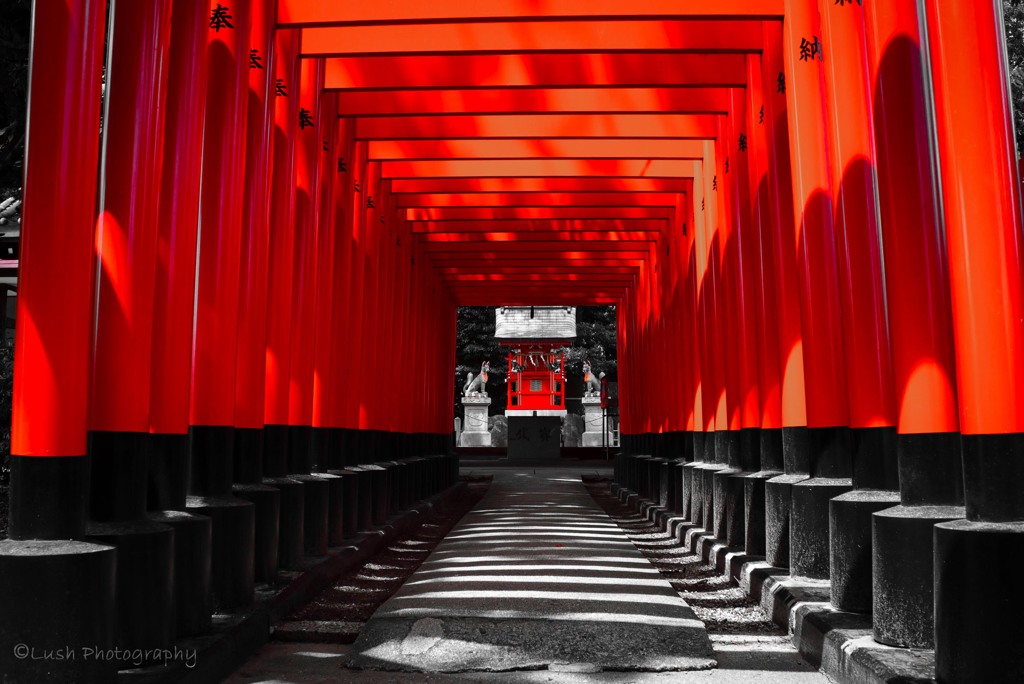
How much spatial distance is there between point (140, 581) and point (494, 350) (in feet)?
122

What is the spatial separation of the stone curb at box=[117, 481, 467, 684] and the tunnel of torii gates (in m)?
0.15

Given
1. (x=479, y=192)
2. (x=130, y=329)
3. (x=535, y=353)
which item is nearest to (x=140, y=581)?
(x=130, y=329)

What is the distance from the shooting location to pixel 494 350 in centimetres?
4109

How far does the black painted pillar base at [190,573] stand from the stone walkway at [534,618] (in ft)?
2.56

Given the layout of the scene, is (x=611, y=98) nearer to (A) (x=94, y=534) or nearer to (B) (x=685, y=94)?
(B) (x=685, y=94)

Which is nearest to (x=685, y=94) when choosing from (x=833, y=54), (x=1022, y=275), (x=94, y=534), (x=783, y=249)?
(x=783, y=249)

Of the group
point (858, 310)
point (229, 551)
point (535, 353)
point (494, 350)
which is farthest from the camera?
point (494, 350)

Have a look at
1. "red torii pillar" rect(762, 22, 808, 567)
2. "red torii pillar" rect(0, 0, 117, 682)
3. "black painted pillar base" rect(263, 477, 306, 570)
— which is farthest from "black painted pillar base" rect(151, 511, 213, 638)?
"red torii pillar" rect(762, 22, 808, 567)

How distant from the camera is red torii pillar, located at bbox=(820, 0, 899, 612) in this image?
188 inches

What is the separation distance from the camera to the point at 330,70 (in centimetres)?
888

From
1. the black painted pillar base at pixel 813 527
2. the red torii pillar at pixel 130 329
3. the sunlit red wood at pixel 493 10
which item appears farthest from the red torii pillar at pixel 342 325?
the red torii pillar at pixel 130 329

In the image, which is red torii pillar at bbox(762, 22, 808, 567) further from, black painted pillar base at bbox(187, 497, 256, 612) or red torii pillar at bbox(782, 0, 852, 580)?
black painted pillar base at bbox(187, 497, 256, 612)

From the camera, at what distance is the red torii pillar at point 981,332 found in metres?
3.29

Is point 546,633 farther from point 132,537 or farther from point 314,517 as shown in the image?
point 314,517
